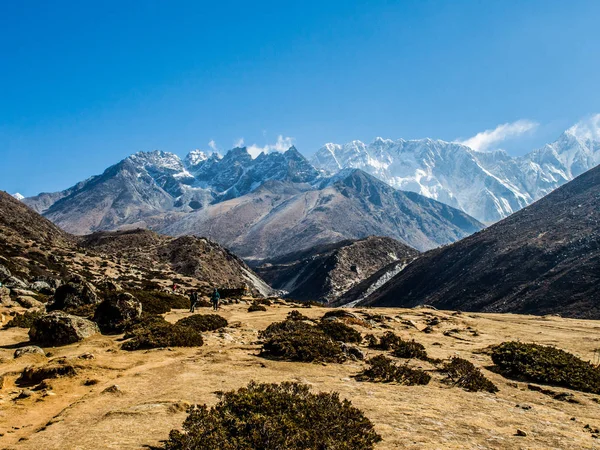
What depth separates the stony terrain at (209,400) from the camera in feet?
29.9

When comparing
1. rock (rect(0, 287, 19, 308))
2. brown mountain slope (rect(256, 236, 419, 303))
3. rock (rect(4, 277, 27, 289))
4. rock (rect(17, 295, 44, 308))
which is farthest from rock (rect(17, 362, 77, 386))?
brown mountain slope (rect(256, 236, 419, 303))

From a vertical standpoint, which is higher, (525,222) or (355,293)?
(525,222)

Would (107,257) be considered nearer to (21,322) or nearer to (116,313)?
(21,322)

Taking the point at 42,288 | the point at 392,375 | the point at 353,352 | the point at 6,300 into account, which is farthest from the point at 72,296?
the point at 392,375

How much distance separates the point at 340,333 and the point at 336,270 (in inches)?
5574

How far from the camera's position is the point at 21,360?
15078 millimetres

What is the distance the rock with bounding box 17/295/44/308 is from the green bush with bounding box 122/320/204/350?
1358 cm

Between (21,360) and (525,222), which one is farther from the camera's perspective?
(525,222)

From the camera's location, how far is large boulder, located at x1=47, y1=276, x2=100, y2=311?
2569 cm

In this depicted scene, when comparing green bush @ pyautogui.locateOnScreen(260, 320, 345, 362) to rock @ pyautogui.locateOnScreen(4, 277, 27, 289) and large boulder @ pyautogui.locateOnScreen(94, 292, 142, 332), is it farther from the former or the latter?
rock @ pyautogui.locateOnScreen(4, 277, 27, 289)

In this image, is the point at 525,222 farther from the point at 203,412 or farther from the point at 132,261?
the point at 203,412

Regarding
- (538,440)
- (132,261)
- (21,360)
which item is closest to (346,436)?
(538,440)

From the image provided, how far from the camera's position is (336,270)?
→ 163 metres

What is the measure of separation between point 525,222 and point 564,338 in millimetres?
105514
